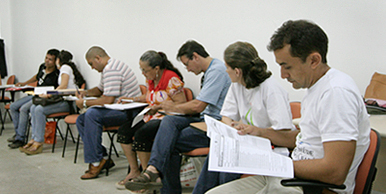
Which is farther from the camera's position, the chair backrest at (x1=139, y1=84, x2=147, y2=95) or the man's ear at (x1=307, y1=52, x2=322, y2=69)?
the chair backrest at (x1=139, y1=84, x2=147, y2=95)

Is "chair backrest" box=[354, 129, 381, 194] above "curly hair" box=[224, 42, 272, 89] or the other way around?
the other way around

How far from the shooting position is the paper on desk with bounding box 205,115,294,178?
3.39 ft

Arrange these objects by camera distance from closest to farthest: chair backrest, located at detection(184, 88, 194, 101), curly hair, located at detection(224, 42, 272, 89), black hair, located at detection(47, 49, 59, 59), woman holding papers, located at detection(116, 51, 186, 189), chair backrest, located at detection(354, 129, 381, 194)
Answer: chair backrest, located at detection(354, 129, 381, 194), curly hair, located at detection(224, 42, 272, 89), woman holding papers, located at detection(116, 51, 186, 189), chair backrest, located at detection(184, 88, 194, 101), black hair, located at detection(47, 49, 59, 59)

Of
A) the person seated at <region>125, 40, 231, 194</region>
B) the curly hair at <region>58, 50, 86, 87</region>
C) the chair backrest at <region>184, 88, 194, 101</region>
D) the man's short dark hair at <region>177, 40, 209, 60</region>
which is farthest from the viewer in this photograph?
the curly hair at <region>58, 50, 86, 87</region>

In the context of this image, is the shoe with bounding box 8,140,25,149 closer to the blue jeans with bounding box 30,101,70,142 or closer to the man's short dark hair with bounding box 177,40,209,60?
the blue jeans with bounding box 30,101,70,142

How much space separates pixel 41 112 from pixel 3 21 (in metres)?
3.56

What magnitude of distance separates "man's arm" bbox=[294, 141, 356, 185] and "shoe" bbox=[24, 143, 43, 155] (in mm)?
3994

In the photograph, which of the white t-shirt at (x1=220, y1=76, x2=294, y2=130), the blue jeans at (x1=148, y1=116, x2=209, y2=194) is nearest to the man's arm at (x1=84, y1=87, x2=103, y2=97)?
the blue jeans at (x1=148, y1=116, x2=209, y2=194)

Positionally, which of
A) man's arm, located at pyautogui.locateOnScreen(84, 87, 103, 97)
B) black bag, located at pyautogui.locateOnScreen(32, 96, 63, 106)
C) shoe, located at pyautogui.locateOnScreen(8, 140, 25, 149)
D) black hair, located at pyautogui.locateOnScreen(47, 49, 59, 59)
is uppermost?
black hair, located at pyautogui.locateOnScreen(47, 49, 59, 59)

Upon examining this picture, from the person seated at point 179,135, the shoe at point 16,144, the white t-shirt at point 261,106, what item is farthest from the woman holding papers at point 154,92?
the shoe at point 16,144

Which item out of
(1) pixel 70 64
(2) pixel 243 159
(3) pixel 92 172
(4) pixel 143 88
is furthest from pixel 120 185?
(1) pixel 70 64

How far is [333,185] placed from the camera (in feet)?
3.50

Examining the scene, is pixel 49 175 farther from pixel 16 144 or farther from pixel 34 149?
pixel 16 144

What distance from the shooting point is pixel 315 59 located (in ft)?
3.67
